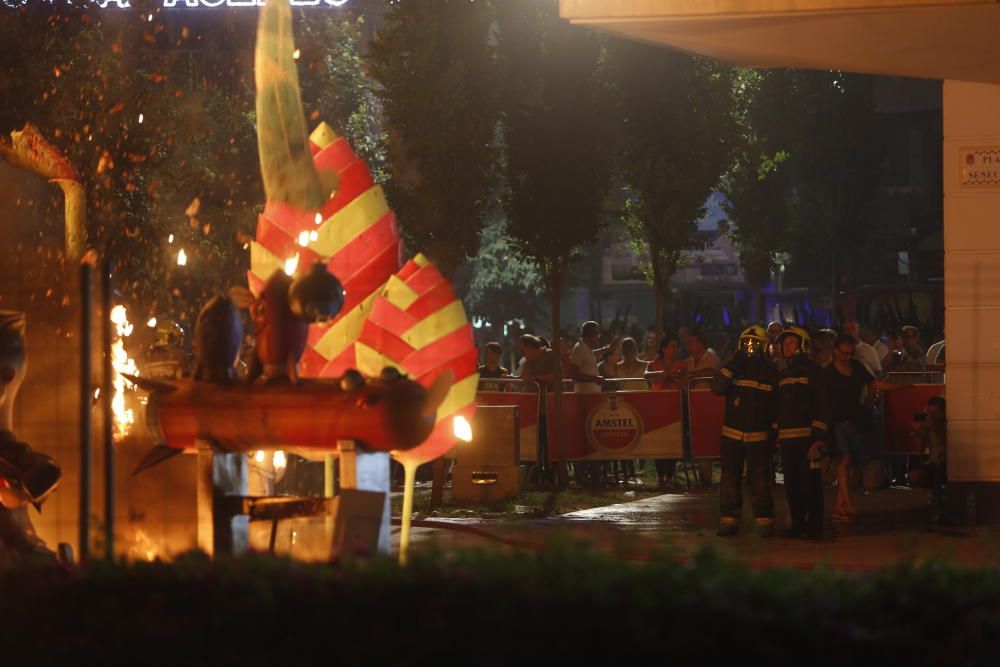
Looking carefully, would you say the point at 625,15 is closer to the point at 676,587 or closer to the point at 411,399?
the point at 411,399

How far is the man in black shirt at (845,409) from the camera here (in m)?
15.7

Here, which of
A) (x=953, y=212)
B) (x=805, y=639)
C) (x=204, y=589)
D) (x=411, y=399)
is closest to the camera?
(x=805, y=639)

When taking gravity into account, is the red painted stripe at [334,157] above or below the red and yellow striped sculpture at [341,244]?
above

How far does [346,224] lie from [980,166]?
599 centimetres

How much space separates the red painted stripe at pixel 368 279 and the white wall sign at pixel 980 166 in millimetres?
5613

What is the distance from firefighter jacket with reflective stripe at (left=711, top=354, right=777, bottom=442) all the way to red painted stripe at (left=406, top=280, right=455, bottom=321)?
404 centimetres

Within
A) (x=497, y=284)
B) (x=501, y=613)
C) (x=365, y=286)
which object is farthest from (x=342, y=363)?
(x=497, y=284)

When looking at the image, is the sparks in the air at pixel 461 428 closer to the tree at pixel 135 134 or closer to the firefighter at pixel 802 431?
the firefighter at pixel 802 431

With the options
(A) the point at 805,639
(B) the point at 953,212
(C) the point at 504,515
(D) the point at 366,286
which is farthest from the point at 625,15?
(A) the point at 805,639

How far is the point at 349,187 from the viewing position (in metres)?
11.0

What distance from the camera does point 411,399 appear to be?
Result: 298 inches

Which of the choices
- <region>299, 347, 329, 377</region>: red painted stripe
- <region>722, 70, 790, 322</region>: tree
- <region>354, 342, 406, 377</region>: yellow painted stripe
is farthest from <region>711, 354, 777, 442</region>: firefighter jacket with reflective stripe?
→ <region>722, 70, 790, 322</region>: tree

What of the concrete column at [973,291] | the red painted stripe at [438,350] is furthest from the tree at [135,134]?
the concrete column at [973,291]

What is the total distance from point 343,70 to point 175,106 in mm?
13685
